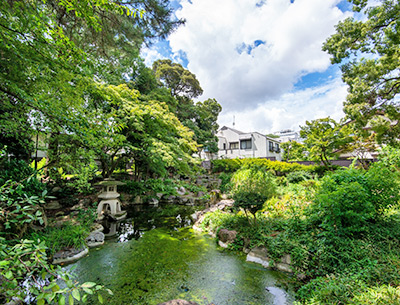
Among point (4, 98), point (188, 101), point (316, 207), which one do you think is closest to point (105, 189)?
point (4, 98)

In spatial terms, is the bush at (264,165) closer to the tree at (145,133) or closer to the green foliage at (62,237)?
the tree at (145,133)

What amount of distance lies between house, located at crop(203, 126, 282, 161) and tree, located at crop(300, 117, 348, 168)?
40.2 ft

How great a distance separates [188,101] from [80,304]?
19.7 meters

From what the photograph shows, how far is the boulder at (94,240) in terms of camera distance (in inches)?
191

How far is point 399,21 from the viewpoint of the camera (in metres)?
5.91

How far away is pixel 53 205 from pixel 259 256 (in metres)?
7.99

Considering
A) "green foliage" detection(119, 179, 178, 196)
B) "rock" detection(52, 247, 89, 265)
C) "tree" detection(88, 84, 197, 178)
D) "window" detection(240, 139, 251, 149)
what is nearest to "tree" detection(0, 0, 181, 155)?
"tree" detection(88, 84, 197, 178)

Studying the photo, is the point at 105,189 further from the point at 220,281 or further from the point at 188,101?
the point at 188,101

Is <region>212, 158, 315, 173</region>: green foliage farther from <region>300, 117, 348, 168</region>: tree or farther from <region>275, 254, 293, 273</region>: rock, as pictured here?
<region>275, 254, 293, 273</region>: rock

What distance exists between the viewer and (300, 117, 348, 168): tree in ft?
33.2

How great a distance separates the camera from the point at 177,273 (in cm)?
364

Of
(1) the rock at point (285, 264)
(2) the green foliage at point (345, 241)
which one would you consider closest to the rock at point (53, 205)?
(2) the green foliage at point (345, 241)

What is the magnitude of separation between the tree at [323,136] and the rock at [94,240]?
1116cm

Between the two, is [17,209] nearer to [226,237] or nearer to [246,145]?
[226,237]
